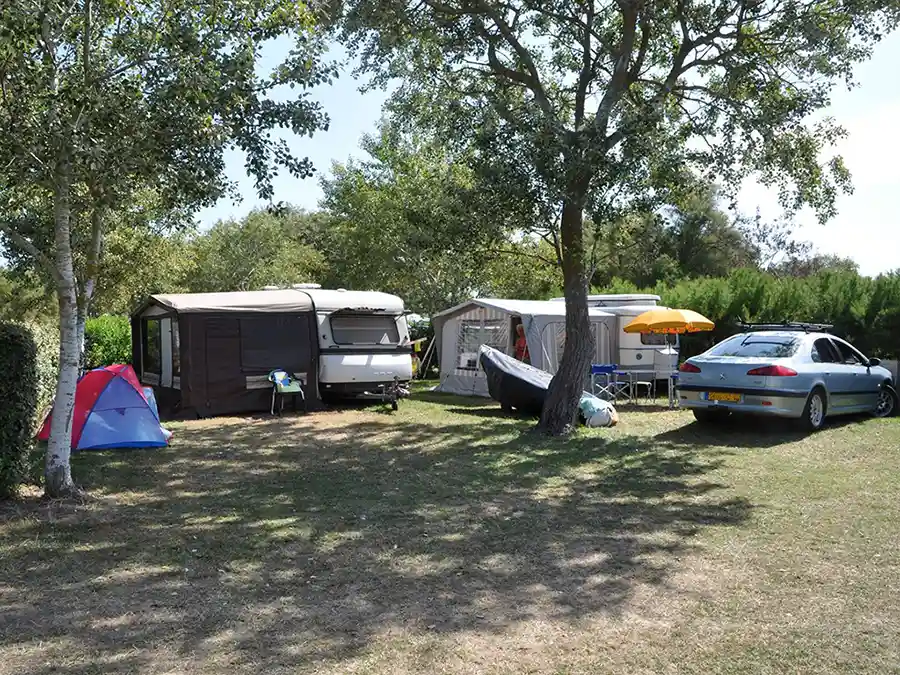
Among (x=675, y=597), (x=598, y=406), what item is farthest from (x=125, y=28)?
(x=598, y=406)

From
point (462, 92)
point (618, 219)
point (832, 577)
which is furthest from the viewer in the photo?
point (462, 92)

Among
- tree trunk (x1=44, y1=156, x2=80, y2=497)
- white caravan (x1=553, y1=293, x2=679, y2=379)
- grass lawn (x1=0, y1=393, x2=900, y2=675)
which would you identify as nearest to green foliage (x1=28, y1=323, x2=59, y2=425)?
grass lawn (x1=0, y1=393, x2=900, y2=675)

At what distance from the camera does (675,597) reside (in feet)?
15.5

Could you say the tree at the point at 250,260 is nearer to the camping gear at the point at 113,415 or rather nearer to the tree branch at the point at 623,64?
the camping gear at the point at 113,415

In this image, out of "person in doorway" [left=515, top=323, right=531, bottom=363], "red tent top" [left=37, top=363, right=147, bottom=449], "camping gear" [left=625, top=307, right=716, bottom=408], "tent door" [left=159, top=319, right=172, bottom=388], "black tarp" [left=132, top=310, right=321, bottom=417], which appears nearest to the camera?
"red tent top" [left=37, top=363, right=147, bottom=449]

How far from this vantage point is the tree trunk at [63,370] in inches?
271

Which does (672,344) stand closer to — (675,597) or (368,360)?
(368,360)

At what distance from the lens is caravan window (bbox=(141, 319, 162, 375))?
1529 centimetres

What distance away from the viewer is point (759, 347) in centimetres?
1151

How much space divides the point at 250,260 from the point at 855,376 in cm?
2487

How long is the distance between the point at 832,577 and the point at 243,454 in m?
7.02

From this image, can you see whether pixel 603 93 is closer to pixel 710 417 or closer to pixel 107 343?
pixel 710 417

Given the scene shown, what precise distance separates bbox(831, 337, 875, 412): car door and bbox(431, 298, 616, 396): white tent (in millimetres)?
5561

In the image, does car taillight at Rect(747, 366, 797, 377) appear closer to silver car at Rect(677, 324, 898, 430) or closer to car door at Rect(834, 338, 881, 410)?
silver car at Rect(677, 324, 898, 430)
